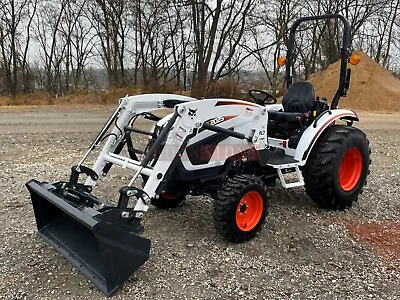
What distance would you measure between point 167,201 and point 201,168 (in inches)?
36.3

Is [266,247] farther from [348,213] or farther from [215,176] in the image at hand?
[348,213]

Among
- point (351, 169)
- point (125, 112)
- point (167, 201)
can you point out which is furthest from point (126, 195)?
point (351, 169)

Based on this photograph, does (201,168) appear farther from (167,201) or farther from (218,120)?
(167,201)

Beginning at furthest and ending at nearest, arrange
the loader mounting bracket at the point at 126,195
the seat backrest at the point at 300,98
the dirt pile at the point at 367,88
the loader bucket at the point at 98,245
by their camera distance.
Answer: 1. the dirt pile at the point at 367,88
2. the seat backrest at the point at 300,98
3. the loader mounting bracket at the point at 126,195
4. the loader bucket at the point at 98,245

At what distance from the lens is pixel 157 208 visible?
5070mm

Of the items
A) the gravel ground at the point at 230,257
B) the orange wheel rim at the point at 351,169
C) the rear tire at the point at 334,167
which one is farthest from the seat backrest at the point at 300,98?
the gravel ground at the point at 230,257

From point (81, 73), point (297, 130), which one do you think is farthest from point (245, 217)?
point (81, 73)

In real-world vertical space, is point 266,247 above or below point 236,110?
below

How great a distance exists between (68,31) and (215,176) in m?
29.2

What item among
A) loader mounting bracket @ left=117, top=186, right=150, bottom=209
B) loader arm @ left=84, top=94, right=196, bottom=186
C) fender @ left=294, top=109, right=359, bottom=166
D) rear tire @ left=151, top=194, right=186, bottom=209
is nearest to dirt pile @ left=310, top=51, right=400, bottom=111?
fender @ left=294, top=109, right=359, bottom=166

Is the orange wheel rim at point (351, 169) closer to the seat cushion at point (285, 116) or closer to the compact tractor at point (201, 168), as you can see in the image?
the compact tractor at point (201, 168)

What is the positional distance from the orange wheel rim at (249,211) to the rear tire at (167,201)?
1.01 m

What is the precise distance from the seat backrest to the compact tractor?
11mm

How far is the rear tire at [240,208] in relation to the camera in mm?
3939
